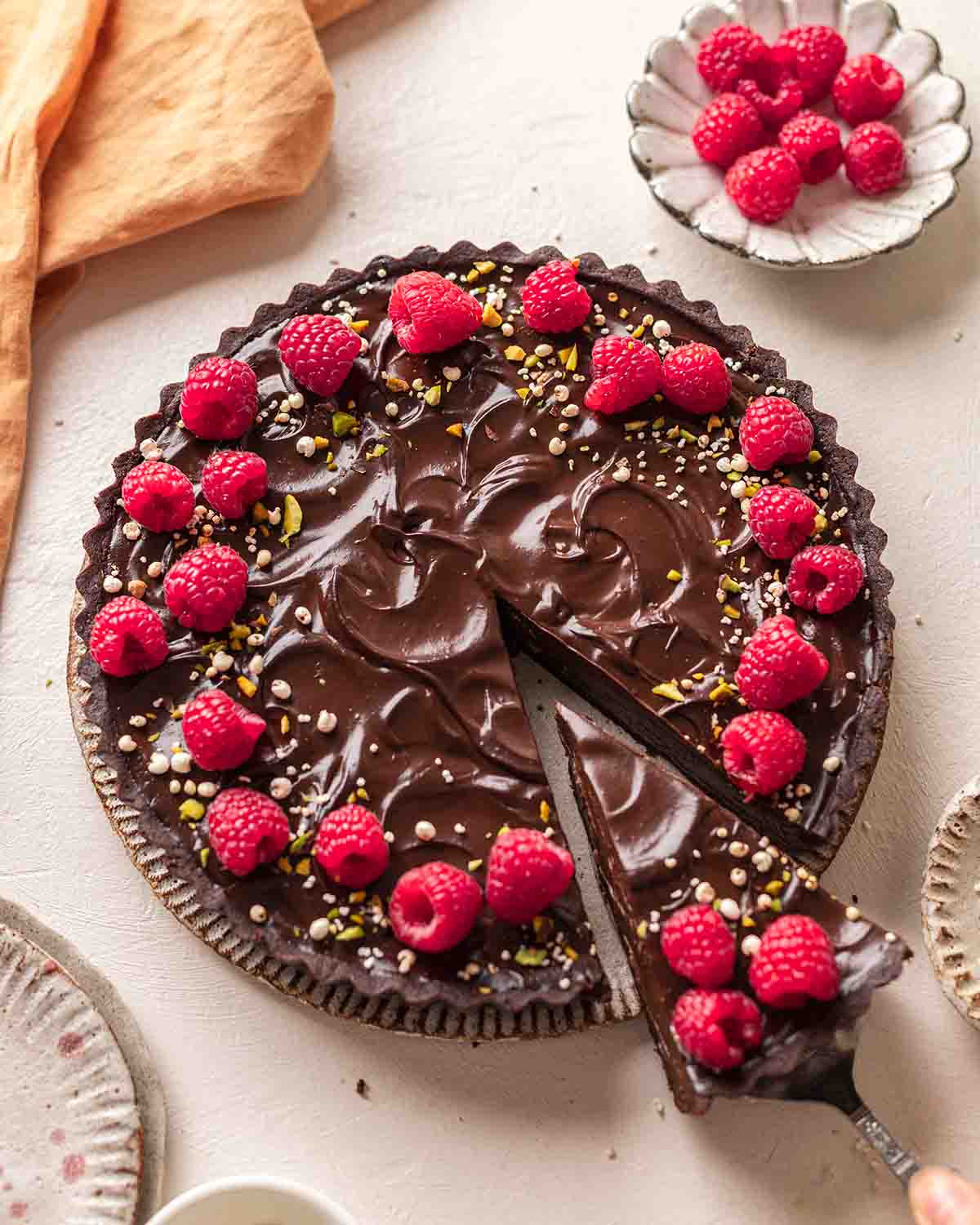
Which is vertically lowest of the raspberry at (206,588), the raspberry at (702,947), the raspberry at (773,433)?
the raspberry at (702,947)

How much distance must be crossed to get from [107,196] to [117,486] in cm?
119

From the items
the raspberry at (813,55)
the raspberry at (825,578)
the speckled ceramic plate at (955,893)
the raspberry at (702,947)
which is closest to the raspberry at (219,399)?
the raspberry at (825,578)

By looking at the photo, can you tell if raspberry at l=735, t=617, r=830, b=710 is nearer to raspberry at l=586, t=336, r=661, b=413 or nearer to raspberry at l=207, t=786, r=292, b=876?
raspberry at l=586, t=336, r=661, b=413

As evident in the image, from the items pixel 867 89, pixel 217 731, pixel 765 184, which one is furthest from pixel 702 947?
pixel 867 89

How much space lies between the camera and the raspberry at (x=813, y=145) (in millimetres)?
4555

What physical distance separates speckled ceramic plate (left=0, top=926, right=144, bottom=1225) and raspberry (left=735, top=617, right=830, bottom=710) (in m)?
2.01

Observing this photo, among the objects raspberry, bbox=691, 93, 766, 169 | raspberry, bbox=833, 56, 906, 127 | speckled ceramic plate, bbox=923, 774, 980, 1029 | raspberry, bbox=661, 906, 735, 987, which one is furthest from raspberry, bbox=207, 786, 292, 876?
raspberry, bbox=833, 56, 906, 127

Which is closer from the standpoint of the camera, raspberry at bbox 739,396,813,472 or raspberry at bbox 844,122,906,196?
raspberry at bbox 739,396,813,472

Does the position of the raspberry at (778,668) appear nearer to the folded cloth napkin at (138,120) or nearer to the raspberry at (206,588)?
the raspberry at (206,588)

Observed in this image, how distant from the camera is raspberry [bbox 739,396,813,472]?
13.1 ft

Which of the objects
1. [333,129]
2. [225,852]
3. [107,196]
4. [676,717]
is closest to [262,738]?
[225,852]

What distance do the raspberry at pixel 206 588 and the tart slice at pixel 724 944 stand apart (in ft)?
3.60

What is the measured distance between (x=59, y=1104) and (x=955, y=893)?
2.52m

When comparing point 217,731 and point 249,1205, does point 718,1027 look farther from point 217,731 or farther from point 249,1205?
point 217,731
